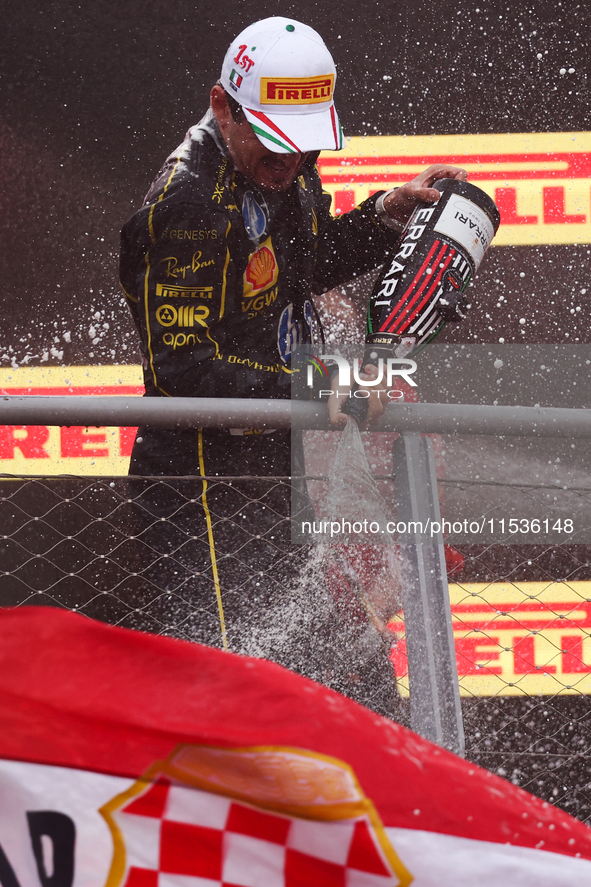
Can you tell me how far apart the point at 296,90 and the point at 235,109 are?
3.5 inches

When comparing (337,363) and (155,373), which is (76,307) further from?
(337,363)

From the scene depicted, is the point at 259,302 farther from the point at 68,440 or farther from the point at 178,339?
the point at 68,440

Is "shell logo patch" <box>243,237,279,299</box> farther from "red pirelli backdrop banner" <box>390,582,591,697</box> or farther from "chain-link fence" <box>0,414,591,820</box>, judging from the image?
"red pirelli backdrop banner" <box>390,582,591,697</box>

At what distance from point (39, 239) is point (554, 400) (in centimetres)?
135

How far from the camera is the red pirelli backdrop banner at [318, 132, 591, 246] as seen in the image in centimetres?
199

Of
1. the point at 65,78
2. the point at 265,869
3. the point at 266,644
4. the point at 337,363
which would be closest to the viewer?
the point at 265,869

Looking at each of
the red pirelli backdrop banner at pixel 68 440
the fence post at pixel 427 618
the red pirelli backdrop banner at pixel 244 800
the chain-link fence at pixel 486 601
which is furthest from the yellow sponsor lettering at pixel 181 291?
the red pirelli backdrop banner at pixel 68 440

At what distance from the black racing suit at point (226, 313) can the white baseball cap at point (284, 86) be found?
0.26 ft

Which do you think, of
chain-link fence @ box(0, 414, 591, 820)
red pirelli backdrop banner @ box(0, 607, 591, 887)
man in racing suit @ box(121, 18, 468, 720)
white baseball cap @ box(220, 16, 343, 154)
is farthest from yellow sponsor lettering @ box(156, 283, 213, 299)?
red pirelli backdrop banner @ box(0, 607, 591, 887)

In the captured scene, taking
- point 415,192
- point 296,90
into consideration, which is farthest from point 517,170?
point 296,90

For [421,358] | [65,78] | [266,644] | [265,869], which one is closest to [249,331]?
[266,644]

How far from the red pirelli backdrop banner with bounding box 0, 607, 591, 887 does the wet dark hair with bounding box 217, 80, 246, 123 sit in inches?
34.3

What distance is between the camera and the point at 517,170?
2.00 meters

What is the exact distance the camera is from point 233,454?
1.19 m
